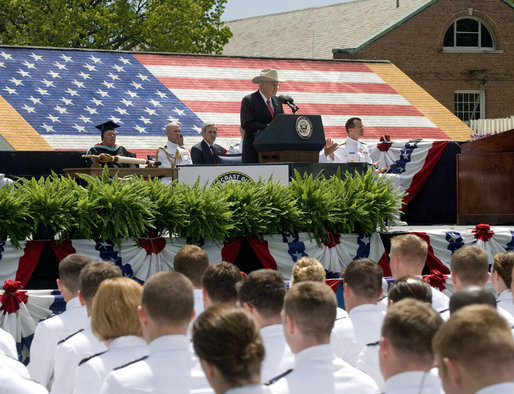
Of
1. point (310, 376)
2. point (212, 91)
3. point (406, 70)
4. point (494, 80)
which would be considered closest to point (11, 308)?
point (310, 376)

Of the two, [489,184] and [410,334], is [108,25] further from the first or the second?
[410,334]

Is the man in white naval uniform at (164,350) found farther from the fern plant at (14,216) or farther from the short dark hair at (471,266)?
the fern plant at (14,216)

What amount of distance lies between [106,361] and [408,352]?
3.98ft

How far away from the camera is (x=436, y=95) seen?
33250 mm

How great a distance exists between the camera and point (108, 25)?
3628 centimetres

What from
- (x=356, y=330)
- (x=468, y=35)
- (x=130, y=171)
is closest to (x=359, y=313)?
(x=356, y=330)

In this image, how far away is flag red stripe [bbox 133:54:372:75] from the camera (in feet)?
67.5

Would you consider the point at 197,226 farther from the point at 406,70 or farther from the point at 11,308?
the point at 406,70

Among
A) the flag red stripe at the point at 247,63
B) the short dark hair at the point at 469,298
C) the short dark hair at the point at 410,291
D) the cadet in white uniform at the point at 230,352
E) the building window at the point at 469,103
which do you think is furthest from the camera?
the building window at the point at 469,103

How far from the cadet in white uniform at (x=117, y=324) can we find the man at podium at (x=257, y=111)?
269 inches

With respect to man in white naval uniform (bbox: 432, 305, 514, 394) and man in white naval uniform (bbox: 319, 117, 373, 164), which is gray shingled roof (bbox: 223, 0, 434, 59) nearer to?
man in white naval uniform (bbox: 319, 117, 373, 164)

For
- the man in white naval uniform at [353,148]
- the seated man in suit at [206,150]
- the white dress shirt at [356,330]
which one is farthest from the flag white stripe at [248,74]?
the white dress shirt at [356,330]

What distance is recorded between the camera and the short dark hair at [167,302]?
3406 mm

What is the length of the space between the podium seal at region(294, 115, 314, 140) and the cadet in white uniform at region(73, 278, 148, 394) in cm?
630
